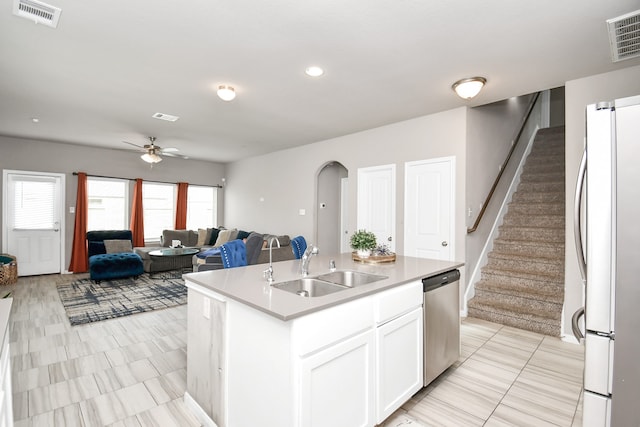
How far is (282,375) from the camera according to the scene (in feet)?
4.75

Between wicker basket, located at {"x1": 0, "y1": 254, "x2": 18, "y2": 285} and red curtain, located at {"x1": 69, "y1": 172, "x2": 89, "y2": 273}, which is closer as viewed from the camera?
wicker basket, located at {"x1": 0, "y1": 254, "x2": 18, "y2": 285}

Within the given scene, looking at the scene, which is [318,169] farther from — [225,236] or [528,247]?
[528,247]

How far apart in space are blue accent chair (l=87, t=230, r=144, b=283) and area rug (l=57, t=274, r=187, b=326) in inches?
6.0

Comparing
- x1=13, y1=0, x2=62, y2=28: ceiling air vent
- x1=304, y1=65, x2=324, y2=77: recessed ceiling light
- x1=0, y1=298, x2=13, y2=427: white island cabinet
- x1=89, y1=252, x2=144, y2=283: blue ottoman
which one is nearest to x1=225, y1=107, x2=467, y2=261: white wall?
x1=304, y1=65, x2=324, y2=77: recessed ceiling light

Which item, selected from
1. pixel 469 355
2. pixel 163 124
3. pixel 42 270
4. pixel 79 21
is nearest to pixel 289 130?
pixel 163 124

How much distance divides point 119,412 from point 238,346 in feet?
3.81

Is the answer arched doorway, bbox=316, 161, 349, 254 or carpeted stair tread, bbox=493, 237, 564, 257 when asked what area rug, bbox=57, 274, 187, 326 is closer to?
arched doorway, bbox=316, 161, 349, 254

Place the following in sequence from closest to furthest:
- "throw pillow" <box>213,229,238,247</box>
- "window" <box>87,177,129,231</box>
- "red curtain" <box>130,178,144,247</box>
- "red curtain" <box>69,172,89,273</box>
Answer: "red curtain" <box>69,172,89,273</box>
"window" <box>87,177,129,231</box>
"red curtain" <box>130,178,144,247</box>
"throw pillow" <box>213,229,238,247</box>

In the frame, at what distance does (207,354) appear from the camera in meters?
1.94

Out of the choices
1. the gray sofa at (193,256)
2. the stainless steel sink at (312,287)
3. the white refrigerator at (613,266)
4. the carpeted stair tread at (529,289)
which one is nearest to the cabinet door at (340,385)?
the stainless steel sink at (312,287)

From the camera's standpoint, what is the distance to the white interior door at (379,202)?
4.79 meters

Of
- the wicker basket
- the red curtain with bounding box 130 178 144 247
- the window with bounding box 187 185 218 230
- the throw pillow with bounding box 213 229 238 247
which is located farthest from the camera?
the window with bounding box 187 185 218 230

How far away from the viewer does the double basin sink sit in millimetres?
2053

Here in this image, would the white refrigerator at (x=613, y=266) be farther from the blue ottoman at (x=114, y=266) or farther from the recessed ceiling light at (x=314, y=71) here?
the blue ottoman at (x=114, y=266)
